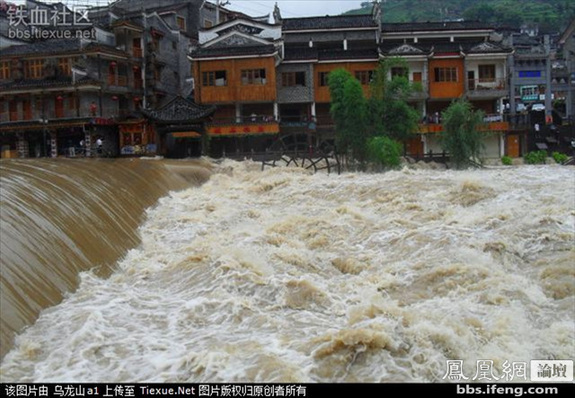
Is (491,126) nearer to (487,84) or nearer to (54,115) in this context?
(487,84)

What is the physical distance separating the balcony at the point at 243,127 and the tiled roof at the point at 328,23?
9059 mm

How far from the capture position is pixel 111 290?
29.7 ft

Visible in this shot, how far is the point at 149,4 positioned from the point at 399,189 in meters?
33.7

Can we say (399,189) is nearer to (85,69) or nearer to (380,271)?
(380,271)

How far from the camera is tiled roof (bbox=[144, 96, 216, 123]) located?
3177cm

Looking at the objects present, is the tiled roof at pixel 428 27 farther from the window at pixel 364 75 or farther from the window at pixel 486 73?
the window at pixel 364 75

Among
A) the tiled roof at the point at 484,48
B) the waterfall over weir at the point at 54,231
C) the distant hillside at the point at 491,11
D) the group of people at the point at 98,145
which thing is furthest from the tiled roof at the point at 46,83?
the distant hillside at the point at 491,11

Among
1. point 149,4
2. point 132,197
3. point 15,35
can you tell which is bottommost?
point 132,197

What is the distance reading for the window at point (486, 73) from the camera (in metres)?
37.3

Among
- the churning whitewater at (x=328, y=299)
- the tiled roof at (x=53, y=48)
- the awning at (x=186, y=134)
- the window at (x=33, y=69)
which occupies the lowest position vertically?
the churning whitewater at (x=328, y=299)

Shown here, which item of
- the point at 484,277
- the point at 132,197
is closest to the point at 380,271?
the point at 484,277

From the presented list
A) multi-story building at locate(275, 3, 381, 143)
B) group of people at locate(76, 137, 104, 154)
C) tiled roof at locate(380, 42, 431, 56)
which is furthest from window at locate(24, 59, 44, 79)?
tiled roof at locate(380, 42, 431, 56)
